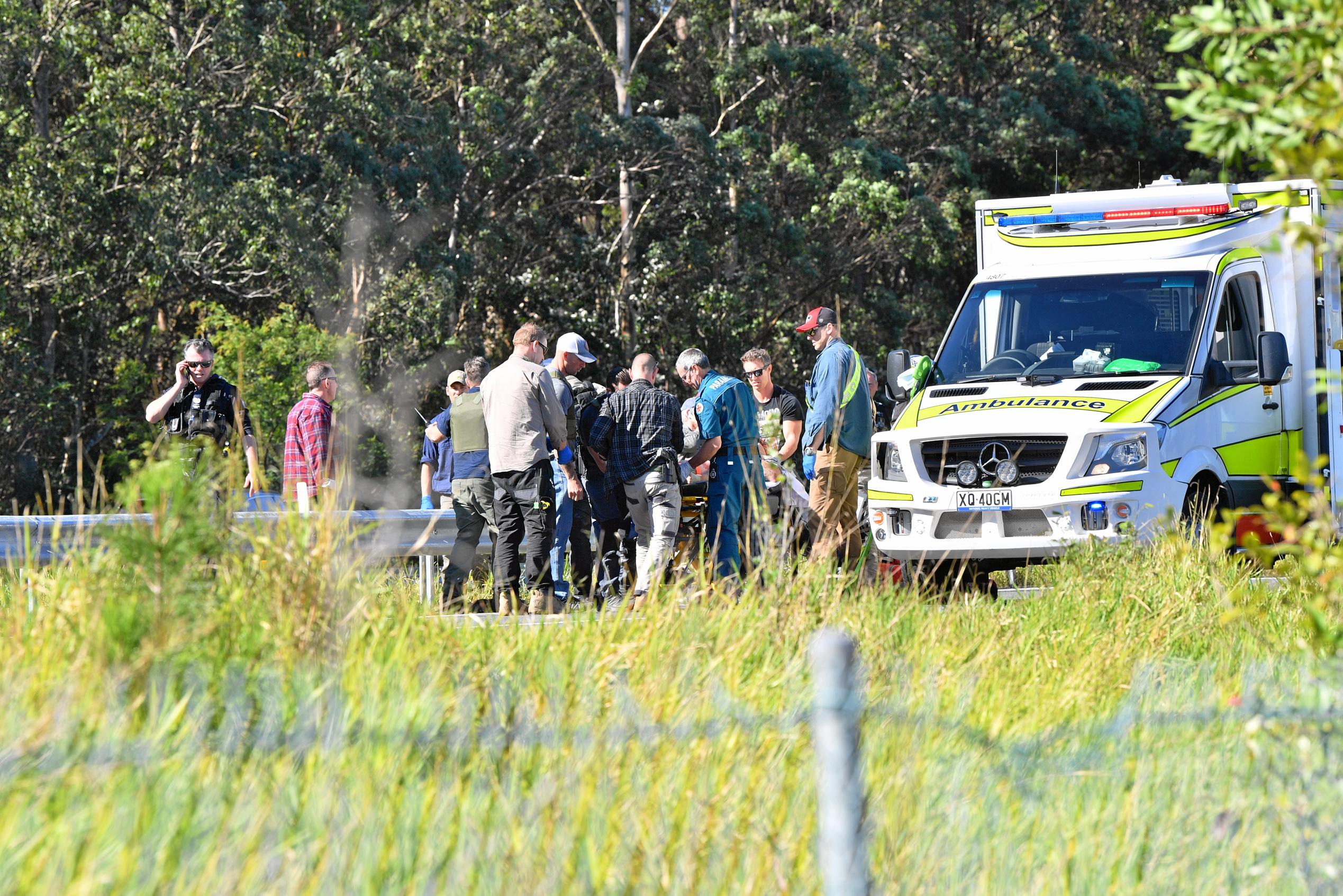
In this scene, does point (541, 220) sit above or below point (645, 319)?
above

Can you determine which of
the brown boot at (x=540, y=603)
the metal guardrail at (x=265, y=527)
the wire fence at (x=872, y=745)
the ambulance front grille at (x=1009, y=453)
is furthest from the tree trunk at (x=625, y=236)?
the wire fence at (x=872, y=745)

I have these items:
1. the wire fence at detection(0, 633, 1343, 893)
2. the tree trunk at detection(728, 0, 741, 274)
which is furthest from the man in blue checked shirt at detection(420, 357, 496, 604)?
the tree trunk at detection(728, 0, 741, 274)

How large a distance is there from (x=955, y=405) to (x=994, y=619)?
325 cm

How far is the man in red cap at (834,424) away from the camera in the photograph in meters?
10.3

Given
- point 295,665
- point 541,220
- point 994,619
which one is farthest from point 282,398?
point 295,665

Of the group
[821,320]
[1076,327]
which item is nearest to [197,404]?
[821,320]

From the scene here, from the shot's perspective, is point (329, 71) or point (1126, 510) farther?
point (329, 71)

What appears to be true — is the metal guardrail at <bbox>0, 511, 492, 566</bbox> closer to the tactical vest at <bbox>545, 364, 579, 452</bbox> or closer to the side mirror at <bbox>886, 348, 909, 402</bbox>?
the tactical vest at <bbox>545, 364, 579, 452</bbox>

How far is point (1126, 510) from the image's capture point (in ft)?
31.1

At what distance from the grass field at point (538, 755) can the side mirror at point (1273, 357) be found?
4526 mm

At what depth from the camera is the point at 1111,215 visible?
10922mm

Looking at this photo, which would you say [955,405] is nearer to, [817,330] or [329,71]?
[817,330]

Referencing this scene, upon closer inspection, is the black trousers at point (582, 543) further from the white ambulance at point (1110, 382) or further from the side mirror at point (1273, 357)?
the side mirror at point (1273, 357)

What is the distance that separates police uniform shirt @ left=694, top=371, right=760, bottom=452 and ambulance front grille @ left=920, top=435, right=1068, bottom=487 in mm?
1160
